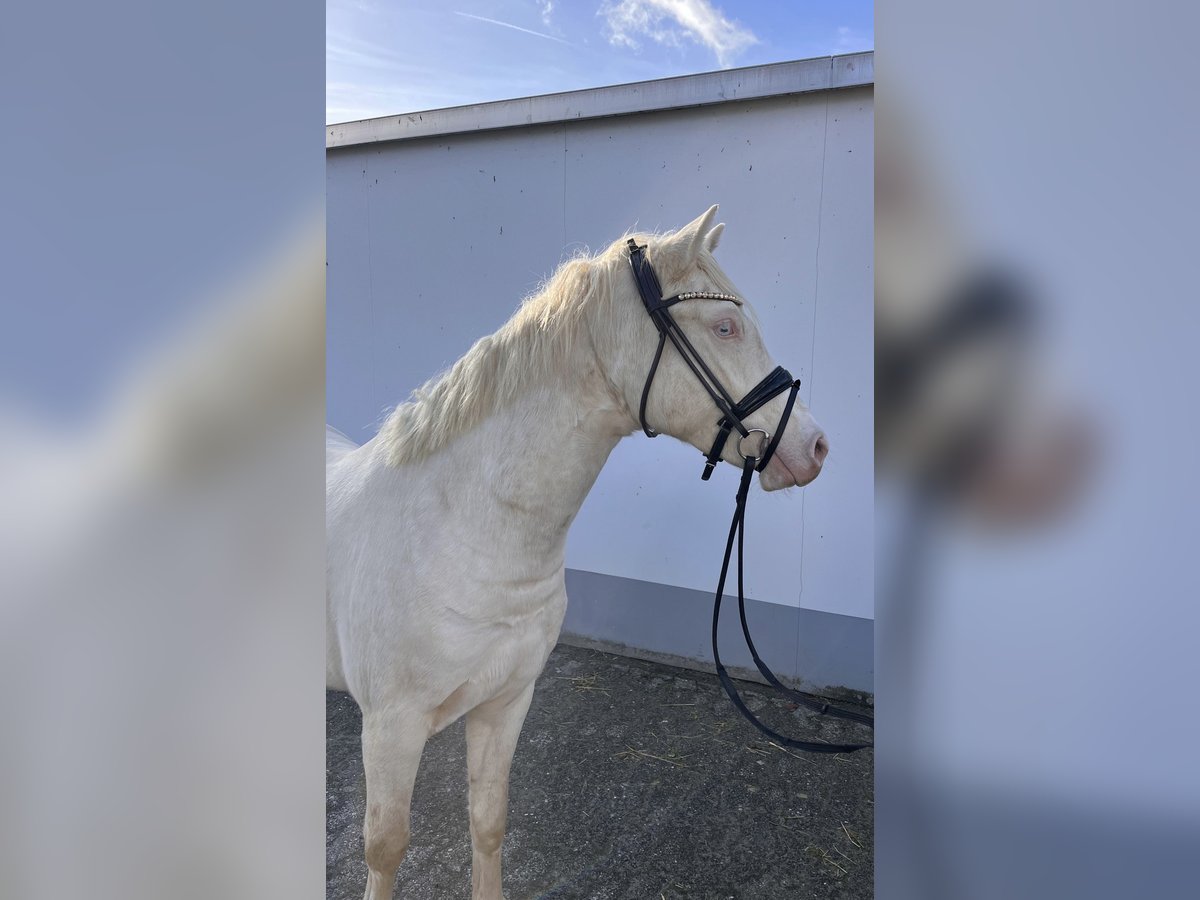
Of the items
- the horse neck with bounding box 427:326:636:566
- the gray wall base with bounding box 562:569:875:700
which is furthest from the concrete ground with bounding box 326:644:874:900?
the horse neck with bounding box 427:326:636:566

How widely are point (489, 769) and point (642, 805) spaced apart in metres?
0.79

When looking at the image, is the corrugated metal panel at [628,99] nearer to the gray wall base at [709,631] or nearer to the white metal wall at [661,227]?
the white metal wall at [661,227]

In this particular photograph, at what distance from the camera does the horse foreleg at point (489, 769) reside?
1430 millimetres

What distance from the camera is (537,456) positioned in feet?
3.82

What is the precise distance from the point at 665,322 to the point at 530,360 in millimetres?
233

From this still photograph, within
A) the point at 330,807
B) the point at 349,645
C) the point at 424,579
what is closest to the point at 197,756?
the point at 424,579

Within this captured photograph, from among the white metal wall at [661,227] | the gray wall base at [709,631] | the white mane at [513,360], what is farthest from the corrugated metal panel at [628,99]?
the gray wall base at [709,631]

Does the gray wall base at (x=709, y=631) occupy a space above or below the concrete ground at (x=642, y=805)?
above

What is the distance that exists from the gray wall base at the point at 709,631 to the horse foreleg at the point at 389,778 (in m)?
1.40

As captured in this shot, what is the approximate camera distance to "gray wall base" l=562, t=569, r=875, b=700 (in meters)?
2.47

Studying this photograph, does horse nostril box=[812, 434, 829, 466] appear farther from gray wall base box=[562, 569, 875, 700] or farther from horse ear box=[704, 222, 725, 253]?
gray wall base box=[562, 569, 875, 700]

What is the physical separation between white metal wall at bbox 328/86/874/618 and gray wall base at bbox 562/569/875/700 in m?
0.06

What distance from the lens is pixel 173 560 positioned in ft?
1.15

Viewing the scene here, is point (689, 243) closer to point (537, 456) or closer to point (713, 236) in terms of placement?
point (713, 236)
